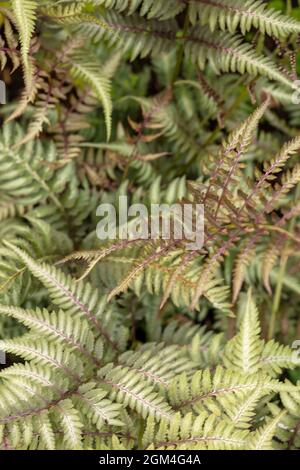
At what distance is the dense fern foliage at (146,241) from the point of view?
1549mm

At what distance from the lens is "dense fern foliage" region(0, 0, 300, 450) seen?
1.55 metres

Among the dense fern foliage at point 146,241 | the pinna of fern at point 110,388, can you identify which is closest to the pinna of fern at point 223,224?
the dense fern foliage at point 146,241

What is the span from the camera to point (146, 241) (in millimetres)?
1650

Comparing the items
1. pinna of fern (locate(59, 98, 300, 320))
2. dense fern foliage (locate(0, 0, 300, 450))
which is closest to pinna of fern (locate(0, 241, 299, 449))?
dense fern foliage (locate(0, 0, 300, 450))

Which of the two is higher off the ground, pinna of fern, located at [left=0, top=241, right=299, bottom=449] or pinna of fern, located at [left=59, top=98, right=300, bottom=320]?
pinna of fern, located at [left=59, top=98, right=300, bottom=320]

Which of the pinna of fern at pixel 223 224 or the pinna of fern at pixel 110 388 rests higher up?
the pinna of fern at pixel 223 224

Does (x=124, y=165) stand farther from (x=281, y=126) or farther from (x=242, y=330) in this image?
(x=242, y=330)

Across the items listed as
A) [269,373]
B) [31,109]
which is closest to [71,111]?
[31,109]

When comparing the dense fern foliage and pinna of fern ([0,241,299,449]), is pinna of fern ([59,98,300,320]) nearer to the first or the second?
the dense fern foliage

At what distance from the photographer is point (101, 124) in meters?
2.36

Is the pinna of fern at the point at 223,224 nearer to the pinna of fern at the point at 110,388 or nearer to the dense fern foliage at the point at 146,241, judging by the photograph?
the dense fern foliage at the point at 146,241
